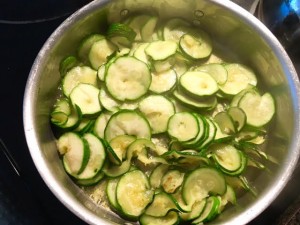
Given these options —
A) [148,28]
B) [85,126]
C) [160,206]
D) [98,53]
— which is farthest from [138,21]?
[160,206]

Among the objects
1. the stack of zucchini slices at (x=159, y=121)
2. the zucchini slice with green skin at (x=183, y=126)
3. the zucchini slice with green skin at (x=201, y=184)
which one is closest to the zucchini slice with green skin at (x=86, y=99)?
the stack of zucchini slices at (x=159, y=121)

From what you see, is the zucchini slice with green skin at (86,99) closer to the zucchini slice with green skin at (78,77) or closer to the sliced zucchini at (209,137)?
the zucchini slice with green skin at (78,77)

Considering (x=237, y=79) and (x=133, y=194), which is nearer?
(x=133, y=194)

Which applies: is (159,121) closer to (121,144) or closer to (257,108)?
(121,144)

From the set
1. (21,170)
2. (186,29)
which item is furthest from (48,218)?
(186,29)

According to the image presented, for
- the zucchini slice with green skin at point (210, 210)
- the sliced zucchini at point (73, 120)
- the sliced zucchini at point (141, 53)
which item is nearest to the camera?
the zucchini slice with green skin at point (210, 210)

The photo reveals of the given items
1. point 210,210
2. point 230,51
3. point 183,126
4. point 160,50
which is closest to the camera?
point 210,210

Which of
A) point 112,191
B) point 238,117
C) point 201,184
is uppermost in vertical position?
point 238,117
